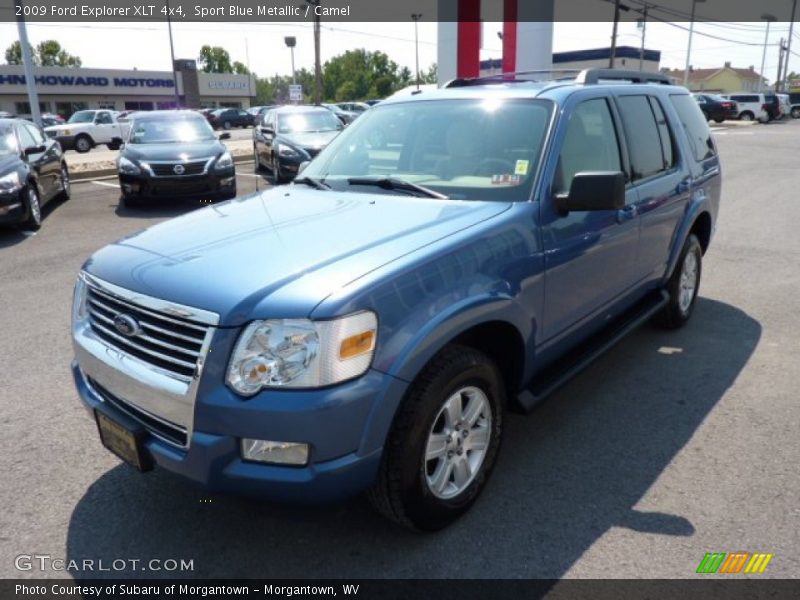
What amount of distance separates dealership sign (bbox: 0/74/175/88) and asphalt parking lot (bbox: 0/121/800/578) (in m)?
58.2

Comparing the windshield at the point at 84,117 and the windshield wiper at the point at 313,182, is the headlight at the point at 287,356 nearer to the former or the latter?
the windshield wiper at the point at 313,182

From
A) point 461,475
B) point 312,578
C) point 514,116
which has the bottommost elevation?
point 312,578

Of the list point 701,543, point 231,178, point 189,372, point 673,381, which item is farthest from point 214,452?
point 231,178

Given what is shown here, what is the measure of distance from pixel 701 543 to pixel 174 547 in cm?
221

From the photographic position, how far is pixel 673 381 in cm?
432

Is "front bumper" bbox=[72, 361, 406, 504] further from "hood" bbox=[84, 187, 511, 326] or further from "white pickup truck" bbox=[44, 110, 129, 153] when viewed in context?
"white pickup truck" bbox=[44, 110, 129, 153]

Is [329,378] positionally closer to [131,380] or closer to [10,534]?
[131,380]

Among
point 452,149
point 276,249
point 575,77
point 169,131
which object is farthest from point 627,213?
point 169,131

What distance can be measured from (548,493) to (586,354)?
0.92m

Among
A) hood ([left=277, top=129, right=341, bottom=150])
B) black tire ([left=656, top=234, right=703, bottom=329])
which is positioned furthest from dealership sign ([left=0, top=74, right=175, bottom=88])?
black tire ([left=656, top=234, right=703, bottom=329])

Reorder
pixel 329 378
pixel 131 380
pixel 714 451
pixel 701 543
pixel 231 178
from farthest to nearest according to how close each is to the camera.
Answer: pixel 231 178 → pixel 714 451 → pixel 701 543 → pixel 131 380 → pixel 329 378

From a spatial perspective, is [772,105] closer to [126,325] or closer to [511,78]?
[511,78]

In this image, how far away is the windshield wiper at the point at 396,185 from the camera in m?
3.33

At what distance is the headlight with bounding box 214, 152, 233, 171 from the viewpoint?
11156 mm
